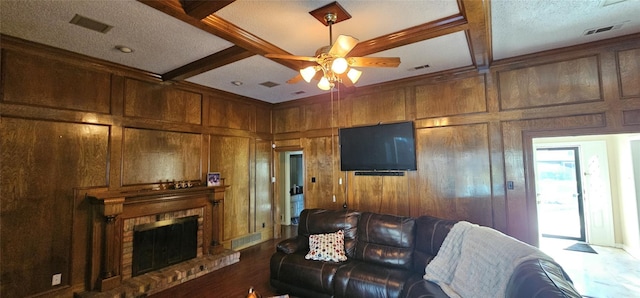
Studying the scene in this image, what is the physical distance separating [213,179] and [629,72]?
578 centimetres

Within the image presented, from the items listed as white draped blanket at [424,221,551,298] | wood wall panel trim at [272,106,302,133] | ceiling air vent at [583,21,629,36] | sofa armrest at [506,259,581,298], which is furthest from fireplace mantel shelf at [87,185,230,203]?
ceiling air vent at [583,21,629,36]

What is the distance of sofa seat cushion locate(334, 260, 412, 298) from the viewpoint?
8.34 ft

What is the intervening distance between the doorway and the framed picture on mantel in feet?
5.31

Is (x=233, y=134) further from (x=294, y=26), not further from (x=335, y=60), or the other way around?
(x=335, y=60)

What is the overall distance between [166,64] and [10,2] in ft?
4.94

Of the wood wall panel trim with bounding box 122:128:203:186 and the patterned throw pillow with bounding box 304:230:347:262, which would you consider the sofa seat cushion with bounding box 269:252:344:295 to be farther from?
the wood wall panel trim with bounding box 122:128:203:186

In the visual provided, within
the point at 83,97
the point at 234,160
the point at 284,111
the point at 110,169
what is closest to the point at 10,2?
the point at 83,97

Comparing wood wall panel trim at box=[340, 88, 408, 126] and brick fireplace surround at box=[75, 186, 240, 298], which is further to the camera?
wood wall panel trim at box=[340, 88, 408, 126]

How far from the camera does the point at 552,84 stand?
3.47 meters

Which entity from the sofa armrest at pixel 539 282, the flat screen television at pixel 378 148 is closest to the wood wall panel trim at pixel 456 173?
the flat screen television at pixel 378 148

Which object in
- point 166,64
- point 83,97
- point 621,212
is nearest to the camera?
point 83,97

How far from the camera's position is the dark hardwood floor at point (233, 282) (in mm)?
3346

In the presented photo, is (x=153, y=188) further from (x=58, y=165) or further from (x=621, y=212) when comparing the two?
(x=621, y=212)

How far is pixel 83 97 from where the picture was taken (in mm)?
3338
